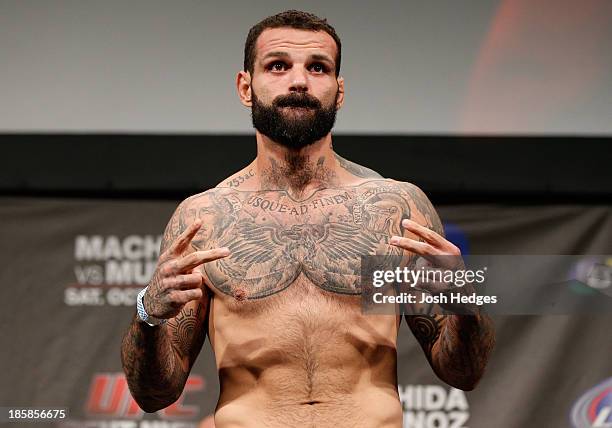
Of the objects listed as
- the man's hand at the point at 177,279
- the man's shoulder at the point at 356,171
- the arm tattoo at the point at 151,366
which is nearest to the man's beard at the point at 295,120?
the man's shoulder at the point at 356,171

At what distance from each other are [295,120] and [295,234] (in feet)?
0.72

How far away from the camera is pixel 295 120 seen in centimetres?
201

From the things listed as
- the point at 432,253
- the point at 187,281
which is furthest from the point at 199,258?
the point at 432,253

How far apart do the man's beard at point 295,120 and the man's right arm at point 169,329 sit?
0.26m

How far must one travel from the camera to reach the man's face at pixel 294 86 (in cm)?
200

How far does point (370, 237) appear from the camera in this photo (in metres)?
2.00

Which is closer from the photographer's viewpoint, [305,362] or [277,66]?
[305,362]

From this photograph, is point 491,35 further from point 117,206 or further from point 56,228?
point 56,228

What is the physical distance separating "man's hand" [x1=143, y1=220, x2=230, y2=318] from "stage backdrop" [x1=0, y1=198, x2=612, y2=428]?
3.70ft

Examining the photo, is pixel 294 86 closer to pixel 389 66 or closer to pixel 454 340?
pixel 454 340

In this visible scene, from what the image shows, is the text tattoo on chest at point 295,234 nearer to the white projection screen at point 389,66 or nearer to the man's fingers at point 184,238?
the man's fingers at point 184,238

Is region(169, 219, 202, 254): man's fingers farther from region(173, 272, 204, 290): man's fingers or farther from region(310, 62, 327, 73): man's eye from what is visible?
region(310, 62, 327, 73): man's eye

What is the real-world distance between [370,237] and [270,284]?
0.21 meters

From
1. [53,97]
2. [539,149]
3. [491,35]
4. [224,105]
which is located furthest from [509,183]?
[53,97]
